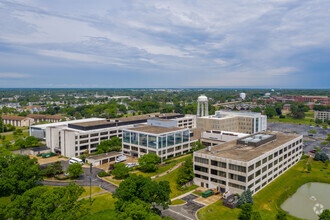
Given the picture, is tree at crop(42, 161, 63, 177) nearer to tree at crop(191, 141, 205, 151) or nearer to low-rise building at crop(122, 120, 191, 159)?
low-rise building at crop(122, 120, 191, 159)

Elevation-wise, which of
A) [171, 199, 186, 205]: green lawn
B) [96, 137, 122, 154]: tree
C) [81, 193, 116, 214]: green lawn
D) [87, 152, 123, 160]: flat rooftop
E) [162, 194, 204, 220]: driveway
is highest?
[96, 137, 122, 154]: tree

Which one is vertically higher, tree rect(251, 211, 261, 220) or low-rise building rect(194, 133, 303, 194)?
low-rise building rect(194, 133, 303, 194)

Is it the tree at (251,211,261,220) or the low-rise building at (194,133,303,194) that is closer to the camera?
the tree at (251,211,261,220)

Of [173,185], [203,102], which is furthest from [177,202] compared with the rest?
[203,102]

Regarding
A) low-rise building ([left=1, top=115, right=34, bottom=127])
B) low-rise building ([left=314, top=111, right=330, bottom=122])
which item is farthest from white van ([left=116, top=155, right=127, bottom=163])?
low-rise building ([left=314, top=111, right=330, bottom=122])

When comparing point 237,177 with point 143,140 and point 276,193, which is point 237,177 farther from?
point 143,140

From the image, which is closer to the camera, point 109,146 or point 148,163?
point 148,163

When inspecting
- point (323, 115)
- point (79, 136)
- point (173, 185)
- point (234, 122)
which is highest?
point (234, 122)
